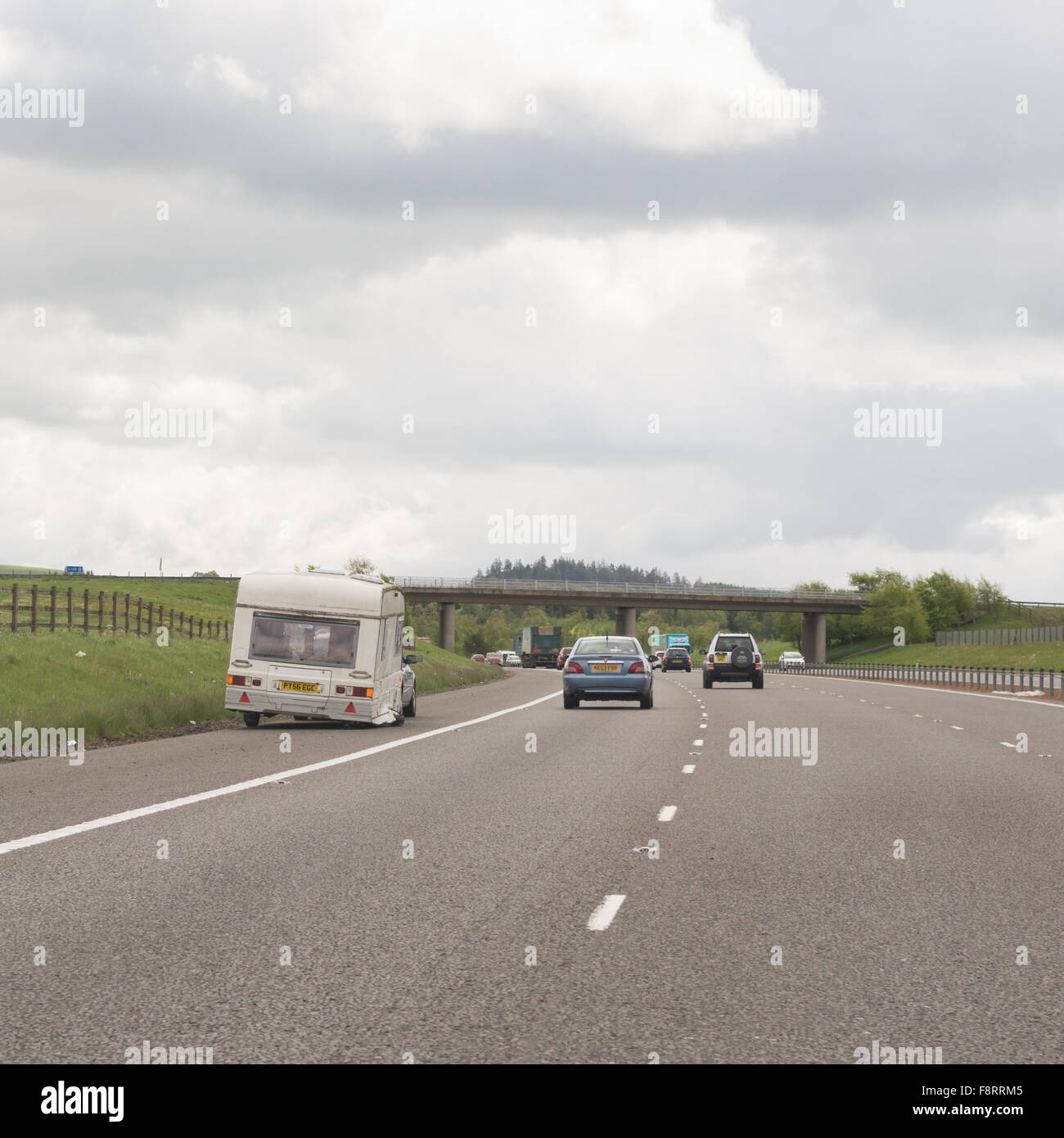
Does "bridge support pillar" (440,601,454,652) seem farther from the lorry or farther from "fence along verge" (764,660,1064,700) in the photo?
"fence along verge" (764,660,1064,700)

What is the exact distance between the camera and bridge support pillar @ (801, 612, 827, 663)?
430 feet

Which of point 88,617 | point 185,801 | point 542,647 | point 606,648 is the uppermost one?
point 88,617

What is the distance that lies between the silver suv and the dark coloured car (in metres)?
43.1

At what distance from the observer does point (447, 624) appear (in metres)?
128

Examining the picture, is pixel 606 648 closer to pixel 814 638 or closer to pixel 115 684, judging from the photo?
pixel 115 684

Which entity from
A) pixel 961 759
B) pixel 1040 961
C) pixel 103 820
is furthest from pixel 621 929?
pixel 961 759

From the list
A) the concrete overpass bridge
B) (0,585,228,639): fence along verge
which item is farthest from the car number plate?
the concrete overpass bridge

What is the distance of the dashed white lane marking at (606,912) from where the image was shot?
25.9 ft

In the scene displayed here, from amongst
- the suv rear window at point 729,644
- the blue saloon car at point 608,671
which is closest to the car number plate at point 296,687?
the blue saloon car at point 608,671

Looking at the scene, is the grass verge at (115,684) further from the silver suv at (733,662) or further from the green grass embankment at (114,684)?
the silver suv at (733,662)

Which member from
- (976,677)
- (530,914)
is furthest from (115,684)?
(976,677)

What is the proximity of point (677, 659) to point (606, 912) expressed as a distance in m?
86.9
